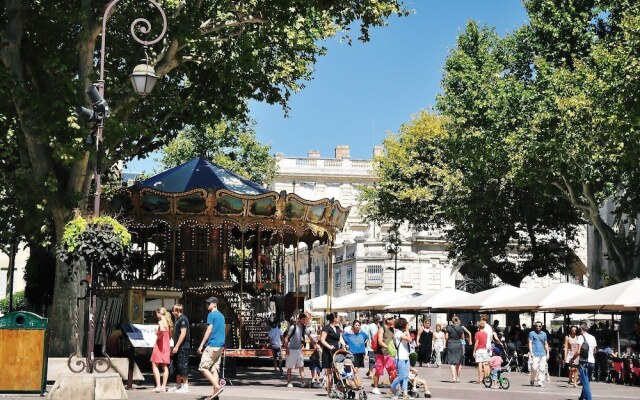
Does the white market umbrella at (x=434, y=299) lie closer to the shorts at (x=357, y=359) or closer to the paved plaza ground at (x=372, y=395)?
the paved plaza ground at (x=372, y=395)

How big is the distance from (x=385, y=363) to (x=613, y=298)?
905 cm

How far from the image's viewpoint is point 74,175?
833 inches

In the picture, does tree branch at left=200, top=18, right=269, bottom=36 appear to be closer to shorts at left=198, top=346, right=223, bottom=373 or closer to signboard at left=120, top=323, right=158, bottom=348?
signboard at left=120, top=323, right=158, bottom=348

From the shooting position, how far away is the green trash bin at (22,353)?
15586mm

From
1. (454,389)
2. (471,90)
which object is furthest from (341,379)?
(471,90)

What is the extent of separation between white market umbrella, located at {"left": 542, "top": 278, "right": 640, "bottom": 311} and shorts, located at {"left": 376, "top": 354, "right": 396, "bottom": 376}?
831cm

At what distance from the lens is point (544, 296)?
30.5 metres

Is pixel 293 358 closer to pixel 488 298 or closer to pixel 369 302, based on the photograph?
pixel 488 298

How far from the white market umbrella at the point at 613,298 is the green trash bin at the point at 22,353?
15.4 metres

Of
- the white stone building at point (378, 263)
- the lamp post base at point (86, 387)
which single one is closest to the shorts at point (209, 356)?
the lamp post base at point (86, 387)

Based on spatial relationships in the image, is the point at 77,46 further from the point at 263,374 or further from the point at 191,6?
the point at 263,374

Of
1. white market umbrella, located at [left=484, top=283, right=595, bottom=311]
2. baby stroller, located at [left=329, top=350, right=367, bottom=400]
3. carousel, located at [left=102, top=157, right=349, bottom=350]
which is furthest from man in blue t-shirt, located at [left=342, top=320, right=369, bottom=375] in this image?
white market umbrella, located at [left=484, top=283, right=595, bottom=311]

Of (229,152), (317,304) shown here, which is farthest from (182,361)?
(229,152)

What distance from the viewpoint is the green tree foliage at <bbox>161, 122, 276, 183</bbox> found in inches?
2024
